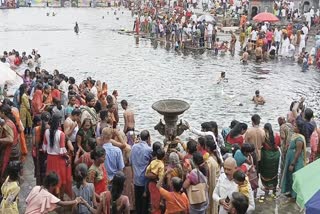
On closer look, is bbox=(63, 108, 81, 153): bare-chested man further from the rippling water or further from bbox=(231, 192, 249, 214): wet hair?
the rippling water

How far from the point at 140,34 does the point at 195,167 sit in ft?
89.4

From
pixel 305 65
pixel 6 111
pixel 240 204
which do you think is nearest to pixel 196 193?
pixel 240 204

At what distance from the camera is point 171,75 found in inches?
783

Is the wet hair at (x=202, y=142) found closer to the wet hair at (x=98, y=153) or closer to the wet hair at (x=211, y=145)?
the wet hair at (x=211, y=145)

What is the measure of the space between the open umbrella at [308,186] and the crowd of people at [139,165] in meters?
0.60

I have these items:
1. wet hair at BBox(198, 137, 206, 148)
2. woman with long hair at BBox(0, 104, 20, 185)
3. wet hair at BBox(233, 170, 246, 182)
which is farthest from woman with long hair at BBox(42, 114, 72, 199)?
wet hair at BBox(233, 170, 246, 182)

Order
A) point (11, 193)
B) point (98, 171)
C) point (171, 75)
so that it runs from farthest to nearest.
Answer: point (171, 75), point (98, 171), point (11, 193)

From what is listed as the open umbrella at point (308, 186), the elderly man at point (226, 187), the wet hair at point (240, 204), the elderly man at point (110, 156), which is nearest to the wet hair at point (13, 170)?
the elderly man at point (110, 156)

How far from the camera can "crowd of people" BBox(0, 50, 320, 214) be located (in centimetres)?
588

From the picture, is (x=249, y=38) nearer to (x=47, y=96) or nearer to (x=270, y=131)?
(x=47, y=96)

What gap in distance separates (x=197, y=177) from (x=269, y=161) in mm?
2544

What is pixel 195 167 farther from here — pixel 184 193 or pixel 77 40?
pixel 77 40

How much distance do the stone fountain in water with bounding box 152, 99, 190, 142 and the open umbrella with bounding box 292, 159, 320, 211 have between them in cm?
369

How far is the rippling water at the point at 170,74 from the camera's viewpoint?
15.1 meters
